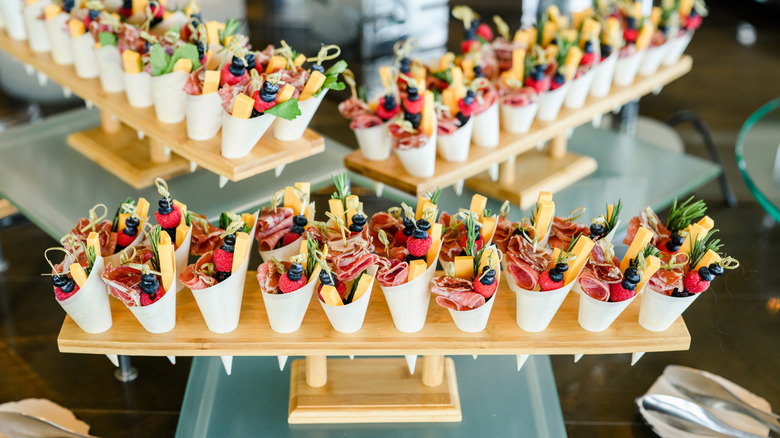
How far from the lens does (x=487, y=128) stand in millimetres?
2008

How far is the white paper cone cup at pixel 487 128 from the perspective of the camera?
198 cm

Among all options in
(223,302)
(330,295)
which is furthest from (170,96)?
(330,295)

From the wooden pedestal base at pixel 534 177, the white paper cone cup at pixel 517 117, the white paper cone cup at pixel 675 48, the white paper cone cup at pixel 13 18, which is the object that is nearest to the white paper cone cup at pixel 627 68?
the white paper cone cup at pixel 675 48

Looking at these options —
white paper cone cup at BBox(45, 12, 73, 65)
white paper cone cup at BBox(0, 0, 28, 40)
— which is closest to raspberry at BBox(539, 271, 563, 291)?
white paper cone cup at BBox(45, 12, 73, 65)

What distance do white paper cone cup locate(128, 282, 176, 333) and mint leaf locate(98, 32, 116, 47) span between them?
0.74m

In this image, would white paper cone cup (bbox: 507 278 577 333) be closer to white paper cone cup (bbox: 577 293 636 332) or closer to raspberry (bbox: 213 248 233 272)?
white paper cone cup (bbox: 577 293 636 332)

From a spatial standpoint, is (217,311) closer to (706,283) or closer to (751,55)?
(706,283)

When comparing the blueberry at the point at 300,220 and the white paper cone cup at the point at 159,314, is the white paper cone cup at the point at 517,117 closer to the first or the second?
the blueberry at the point at 300,220

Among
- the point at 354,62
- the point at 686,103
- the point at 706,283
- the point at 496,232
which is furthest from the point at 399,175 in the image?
the point at 686,103

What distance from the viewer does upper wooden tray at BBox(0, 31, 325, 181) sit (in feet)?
5.66

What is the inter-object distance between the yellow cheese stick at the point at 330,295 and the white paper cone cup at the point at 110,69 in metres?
0.90

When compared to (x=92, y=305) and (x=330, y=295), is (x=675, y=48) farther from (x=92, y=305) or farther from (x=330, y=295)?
(x=92, y=305)

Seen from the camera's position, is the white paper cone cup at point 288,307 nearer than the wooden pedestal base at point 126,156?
Yes

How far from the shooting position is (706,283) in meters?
1.50
